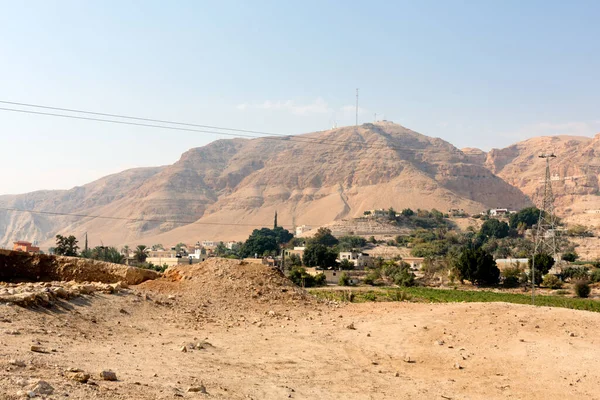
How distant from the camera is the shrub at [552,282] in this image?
2448 inches

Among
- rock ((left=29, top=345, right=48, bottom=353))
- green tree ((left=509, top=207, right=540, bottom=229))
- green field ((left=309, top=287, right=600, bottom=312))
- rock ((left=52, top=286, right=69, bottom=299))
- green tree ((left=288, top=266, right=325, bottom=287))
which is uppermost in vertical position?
green tree ((left=509, top=207, right=540, bottom=229))

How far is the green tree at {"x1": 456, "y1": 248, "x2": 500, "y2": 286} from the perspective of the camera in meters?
64.9

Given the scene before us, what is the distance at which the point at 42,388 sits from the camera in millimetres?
8281

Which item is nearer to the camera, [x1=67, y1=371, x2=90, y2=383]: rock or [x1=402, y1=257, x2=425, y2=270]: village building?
[x1=67, y1=371, x2=90, y2=383]: rock

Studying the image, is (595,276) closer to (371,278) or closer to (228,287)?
(371,278)

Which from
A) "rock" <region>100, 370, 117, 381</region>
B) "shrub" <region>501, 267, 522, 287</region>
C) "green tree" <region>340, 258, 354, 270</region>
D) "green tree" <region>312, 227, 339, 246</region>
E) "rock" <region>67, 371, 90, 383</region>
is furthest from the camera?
"green tree" <region>312, 227, 339, 246</region>

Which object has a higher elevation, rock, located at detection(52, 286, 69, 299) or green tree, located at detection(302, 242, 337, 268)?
rock, located at detection(52, 286, 69, 299)

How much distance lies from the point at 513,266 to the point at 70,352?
69345 millimetres

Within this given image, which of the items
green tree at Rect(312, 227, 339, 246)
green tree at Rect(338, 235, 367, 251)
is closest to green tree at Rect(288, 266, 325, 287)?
green tree at Rect(338, 235, 367, 251)

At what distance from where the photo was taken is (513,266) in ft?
242

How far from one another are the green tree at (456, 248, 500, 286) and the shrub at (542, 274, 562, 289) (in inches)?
198

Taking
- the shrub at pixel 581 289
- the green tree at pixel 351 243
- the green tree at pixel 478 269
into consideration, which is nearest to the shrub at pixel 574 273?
the green tree at pixel 478 269

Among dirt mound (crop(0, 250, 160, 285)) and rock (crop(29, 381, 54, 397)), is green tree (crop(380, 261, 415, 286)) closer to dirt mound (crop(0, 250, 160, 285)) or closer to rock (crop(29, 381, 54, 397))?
dirt mound (crop(0, 250, 160, 285))

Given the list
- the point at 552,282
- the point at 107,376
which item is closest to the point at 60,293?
the point at 107,376
